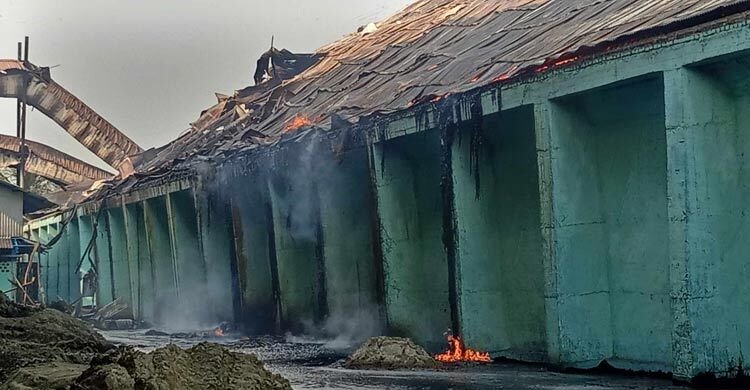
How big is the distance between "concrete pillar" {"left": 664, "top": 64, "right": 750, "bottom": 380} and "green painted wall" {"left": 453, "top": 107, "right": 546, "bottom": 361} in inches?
102

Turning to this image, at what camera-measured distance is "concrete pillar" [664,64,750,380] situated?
7.62 meters

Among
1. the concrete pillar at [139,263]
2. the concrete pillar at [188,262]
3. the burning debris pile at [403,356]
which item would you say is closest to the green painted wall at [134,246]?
the concrete pillar at [139,263]

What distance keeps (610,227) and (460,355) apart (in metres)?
2.49

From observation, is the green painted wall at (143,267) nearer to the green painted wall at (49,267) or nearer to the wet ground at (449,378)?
the green painted wall at (49,267)

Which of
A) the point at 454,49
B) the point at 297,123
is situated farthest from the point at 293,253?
the point at 454,49

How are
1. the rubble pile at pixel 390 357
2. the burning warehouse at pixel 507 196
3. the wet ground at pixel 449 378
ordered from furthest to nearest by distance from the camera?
the rubble pile at pixel 390 357 < the wet ground at pixel 449 378 < the burning warehouse at pixel 507 196

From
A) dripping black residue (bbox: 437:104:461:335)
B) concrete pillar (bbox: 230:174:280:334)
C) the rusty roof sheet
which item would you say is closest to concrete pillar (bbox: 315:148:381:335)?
the rusty roof sheet

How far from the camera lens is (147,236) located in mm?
21703

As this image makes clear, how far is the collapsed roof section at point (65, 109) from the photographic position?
27578 mm

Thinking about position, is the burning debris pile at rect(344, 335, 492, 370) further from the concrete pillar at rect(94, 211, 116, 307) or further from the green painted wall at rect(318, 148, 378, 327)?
the concrete pillar at rect(94, 211, 116, 307)

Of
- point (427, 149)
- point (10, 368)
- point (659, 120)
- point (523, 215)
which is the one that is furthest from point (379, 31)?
point (10, 368)

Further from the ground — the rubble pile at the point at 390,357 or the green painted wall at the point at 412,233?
the green painted wall at the point at 412,233

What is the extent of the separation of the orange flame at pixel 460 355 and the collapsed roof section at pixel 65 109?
2065 cm

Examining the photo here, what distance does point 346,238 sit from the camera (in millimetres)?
14414
